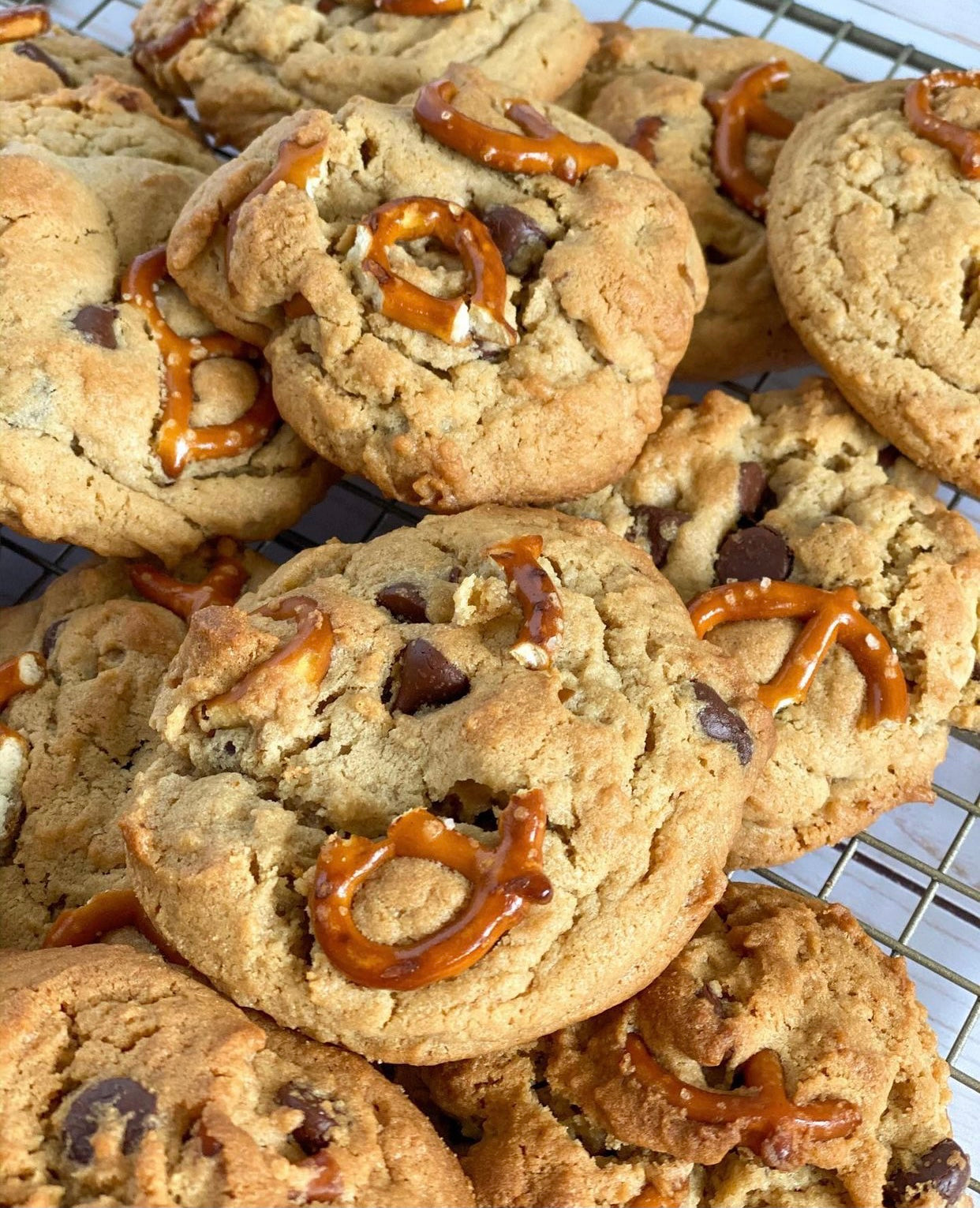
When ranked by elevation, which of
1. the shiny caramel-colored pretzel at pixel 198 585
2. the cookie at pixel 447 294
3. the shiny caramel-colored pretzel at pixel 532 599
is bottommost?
the shiny caramel-colored pretzel at pixel 198 585

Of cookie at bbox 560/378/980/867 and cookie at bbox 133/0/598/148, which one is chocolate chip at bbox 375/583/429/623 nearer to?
cookie at bbox 560/378/980/867

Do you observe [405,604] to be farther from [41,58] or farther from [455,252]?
[41,58]

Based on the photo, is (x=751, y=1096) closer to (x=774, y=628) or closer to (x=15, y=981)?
(x=774, y=628)

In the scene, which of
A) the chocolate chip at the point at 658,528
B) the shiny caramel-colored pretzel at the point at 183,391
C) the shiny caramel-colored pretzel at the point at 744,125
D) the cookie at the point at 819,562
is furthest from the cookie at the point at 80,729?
the shiny caramel-colored pretzel at the point at 744,125

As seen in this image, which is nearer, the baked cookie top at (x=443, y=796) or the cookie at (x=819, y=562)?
the baked cookie top at (x=443, y=796)

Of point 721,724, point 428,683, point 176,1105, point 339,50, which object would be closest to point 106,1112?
point 176,1105

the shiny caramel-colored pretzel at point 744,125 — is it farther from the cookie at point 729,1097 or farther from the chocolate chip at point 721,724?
the cookie at point 729,1097

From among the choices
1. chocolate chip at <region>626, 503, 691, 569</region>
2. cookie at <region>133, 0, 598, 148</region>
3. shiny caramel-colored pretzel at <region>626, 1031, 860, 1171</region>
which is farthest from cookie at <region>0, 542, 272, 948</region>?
cookie at <region>133, 0, 598, 148</region>
